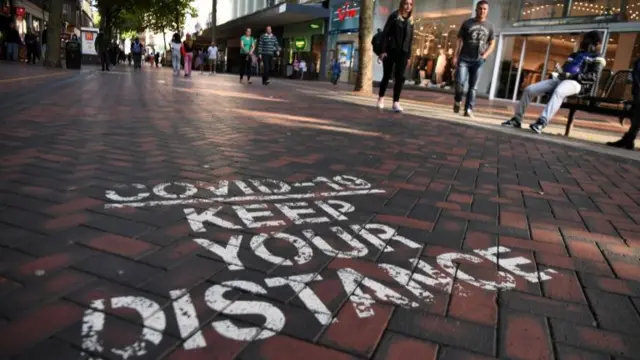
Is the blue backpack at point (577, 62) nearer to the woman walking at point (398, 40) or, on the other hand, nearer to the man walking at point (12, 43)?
the woman walking at point (398, 40)

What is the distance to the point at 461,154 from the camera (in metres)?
5.51

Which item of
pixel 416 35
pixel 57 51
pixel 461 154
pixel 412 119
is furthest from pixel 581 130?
pixel 57 51

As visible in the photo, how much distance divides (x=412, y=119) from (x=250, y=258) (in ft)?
22.4

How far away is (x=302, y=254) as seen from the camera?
7.79 feet

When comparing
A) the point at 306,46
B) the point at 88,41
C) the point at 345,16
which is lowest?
the point at 88,41

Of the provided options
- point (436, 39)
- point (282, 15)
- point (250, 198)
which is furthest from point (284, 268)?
point (282, 15)

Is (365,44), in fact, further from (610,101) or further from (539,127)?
(610,101)

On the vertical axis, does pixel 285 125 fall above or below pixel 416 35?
below

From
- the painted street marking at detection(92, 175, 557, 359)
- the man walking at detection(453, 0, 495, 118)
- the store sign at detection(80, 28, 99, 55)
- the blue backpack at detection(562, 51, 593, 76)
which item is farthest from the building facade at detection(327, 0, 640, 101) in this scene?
the store sign at detection(80, 28, 99, 55)

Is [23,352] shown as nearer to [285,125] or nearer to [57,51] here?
[285,125]

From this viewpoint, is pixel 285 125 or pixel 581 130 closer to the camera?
pixel 285 125

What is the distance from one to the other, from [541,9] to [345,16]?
40.8 ft

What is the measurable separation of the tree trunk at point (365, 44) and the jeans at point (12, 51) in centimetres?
1835

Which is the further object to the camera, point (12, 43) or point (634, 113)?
point (12, 43)
